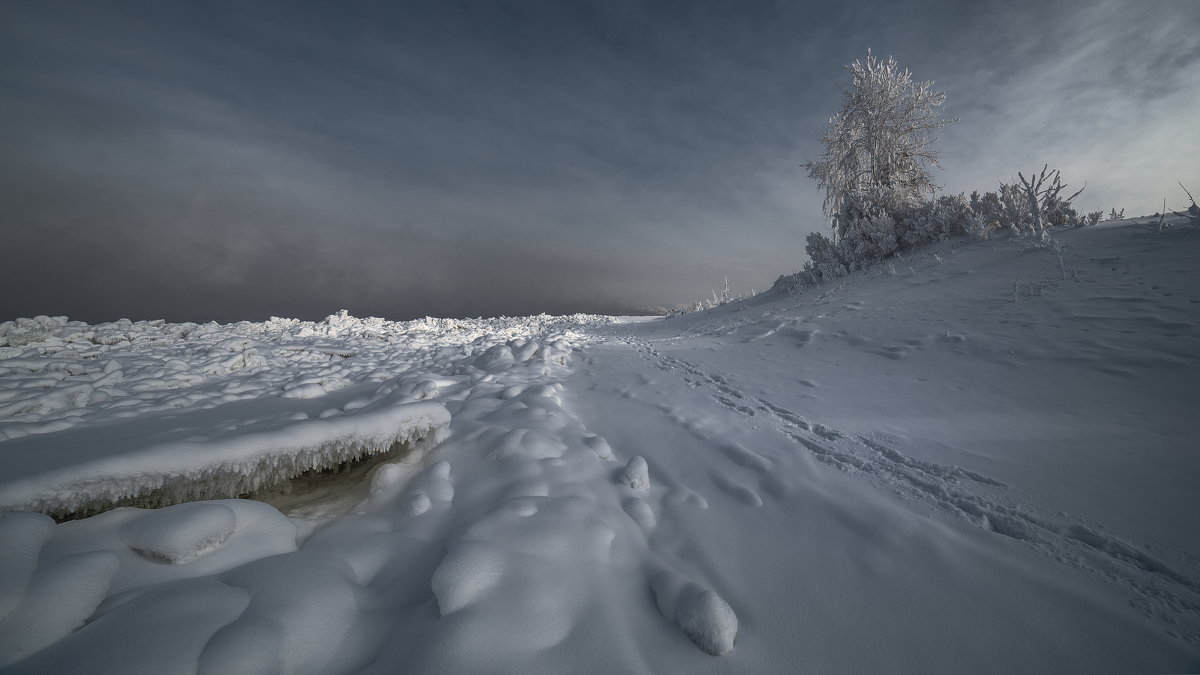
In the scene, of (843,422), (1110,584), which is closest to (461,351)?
(843,422)

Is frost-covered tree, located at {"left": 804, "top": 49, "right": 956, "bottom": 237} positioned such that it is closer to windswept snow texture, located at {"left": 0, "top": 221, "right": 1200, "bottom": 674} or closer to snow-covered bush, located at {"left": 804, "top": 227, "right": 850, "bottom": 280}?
snow-covered bush, located at {"left": 804, "top": 227, "right": 850, "bottom": 280}

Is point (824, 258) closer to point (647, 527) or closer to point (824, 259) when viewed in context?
point (824, 259)

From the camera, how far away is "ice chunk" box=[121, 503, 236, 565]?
129 centimetres

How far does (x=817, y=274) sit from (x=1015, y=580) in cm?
1152

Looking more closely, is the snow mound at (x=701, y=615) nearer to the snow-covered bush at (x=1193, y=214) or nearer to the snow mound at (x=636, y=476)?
the snow mound at (x=636, y=476)

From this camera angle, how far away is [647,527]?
172cm

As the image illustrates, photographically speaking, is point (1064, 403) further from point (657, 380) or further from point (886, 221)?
point (886, 221)

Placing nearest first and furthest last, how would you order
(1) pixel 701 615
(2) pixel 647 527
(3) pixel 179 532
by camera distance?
(1) pixel 701 615
(3) pixel 179 532
(2) pixel 647 527

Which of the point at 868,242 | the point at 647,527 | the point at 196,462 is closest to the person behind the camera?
the point at 647,527

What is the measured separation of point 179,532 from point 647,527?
1742 mm

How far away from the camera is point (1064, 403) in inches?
101

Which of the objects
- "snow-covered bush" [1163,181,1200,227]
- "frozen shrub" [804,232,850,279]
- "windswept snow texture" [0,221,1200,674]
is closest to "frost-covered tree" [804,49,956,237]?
"frozen shrub" [804,232,850,279]

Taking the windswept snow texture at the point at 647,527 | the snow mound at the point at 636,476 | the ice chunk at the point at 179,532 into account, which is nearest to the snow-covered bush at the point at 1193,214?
the windswept snow texture at the point at 647,527

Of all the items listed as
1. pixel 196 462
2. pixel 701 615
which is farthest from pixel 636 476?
pixel 196 462
